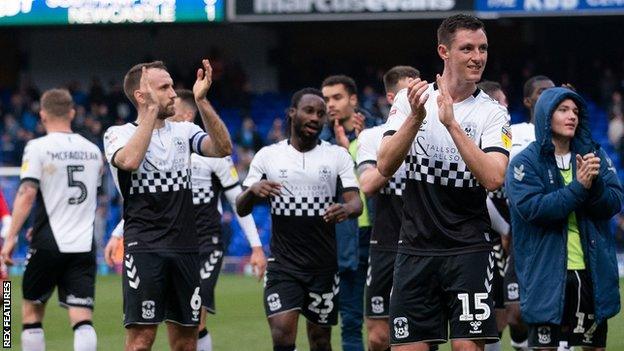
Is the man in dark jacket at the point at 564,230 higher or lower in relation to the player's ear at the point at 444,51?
lower

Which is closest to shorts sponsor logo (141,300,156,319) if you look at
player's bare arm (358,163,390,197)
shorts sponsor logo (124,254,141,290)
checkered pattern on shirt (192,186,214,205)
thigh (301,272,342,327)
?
shorts sponsor logo (124,254,141,290)

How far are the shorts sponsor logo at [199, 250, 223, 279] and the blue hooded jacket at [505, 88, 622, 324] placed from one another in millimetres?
3642

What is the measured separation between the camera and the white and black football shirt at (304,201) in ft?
31.1

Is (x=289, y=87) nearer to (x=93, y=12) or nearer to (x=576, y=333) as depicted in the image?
(x=93, y=12)

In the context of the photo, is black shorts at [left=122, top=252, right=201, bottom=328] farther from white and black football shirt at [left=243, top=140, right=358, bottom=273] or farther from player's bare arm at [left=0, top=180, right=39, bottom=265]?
player's bare arm at [left=0, top=180, right=39, bottom=265]

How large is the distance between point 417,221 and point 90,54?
25.1 meters

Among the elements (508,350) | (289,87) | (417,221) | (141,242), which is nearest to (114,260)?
(141,242)

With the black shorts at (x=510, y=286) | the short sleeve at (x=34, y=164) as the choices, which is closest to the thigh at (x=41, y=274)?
the short sleeve at (x=34, y=164)

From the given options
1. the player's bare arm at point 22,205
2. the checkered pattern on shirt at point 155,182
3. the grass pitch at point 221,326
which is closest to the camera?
the checkered pattern on shirt at point 155,182

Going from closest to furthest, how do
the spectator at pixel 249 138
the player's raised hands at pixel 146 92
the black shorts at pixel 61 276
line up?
the player's raised hands at pixel 146 92, the black shorts at pixel 61 276, the spectator at pixel 249 138

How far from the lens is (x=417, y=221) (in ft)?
23.4

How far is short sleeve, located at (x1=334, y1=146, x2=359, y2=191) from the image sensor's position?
960cm

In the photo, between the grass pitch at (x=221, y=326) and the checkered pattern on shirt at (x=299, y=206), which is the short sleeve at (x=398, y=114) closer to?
the checkered pattern on shirt at (x=299, y=206)

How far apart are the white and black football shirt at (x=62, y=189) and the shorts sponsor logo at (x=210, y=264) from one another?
1.05 meters
